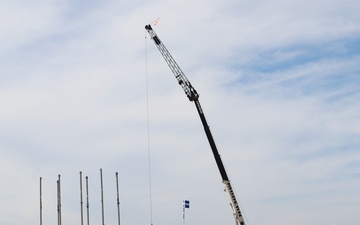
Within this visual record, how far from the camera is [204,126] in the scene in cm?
11869

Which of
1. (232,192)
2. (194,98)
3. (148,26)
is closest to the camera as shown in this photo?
(232,192)

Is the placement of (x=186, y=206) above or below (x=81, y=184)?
below

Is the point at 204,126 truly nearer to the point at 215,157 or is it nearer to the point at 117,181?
the point at 215,157

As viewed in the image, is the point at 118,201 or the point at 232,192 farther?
the point at 118,201

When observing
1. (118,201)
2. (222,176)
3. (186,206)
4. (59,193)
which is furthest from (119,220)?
(222,176)

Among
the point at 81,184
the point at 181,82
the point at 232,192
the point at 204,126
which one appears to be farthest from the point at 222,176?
the point at 81,184

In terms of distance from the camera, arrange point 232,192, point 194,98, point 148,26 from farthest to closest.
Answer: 1. point 148,26
2. point 194,98
3. point 232,192

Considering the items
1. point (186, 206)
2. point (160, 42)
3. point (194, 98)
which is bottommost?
point (186, 206)

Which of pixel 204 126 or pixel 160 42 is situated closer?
pixel 204 126

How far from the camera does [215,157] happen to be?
4540 inches

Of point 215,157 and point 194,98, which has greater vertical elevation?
point 194,98

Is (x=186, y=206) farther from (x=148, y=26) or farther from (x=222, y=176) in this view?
(x=148, y=26)

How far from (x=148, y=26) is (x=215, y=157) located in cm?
3507

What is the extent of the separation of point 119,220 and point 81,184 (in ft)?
42.7
